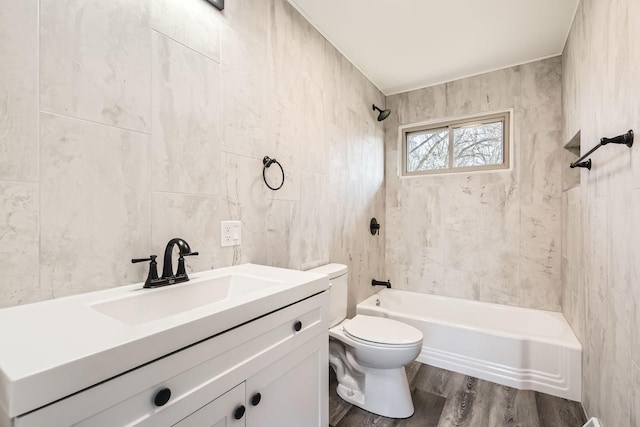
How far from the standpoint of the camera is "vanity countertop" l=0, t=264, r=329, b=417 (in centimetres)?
47

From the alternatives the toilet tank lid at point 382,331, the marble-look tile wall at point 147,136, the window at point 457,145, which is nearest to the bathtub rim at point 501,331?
the toilet tank lid at point 382,331

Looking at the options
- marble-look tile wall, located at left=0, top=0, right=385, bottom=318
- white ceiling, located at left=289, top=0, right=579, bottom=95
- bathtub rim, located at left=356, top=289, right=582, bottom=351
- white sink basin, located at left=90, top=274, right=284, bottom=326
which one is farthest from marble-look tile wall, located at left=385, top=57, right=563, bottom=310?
white sink basin, located at left=90, top=274, right=284, bottom=326

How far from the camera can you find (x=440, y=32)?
2.11m

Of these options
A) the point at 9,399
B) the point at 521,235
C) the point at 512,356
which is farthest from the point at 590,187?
the point at 9,399

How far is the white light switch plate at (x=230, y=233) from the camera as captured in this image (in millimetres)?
1411

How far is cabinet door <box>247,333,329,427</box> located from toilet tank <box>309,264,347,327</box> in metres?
0.68

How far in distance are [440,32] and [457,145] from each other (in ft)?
3.71

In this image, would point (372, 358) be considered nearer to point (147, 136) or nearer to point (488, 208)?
point (147, 136)

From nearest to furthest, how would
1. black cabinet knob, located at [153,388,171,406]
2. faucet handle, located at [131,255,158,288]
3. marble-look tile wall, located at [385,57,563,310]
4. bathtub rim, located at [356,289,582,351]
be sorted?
black cabinet knob, located at [153,388,171,406] → faucet handle, located at [131,255,158,288] → bathtub rim, located at [356,289,582,351] → marble-look tile wall, located at [385,57,563,310]

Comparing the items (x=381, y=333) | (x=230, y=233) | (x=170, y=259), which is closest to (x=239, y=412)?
(x=170, y=259)

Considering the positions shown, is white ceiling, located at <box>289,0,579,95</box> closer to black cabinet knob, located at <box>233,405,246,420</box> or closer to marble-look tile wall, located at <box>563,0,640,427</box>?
marble-look tile wall, located at <box>563,0,640,427</box>

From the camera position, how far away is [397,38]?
219 cm

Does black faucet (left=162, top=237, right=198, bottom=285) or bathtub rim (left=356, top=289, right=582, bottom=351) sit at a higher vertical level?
black faucet (left=162, top=237, right=198, bottom=285)

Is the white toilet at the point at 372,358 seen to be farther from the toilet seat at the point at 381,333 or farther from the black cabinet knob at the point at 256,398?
the black cabinet knob at the point at 256,398
